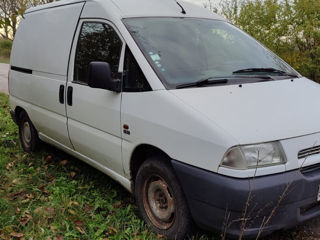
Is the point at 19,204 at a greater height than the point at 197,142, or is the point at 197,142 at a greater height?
the point at 197,142

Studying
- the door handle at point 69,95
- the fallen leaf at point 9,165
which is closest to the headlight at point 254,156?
the door handle at point 69,95

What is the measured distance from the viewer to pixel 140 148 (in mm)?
3379

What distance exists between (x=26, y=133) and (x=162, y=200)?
10.7ft

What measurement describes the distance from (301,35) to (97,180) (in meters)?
4.69

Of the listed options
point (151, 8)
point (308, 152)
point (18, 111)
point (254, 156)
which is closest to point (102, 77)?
point (151, 8)

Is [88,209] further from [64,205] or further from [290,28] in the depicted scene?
[290,28]

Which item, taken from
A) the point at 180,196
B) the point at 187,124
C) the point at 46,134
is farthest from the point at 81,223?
the point at 46,134

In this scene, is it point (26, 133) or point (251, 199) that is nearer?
point (251, 199)

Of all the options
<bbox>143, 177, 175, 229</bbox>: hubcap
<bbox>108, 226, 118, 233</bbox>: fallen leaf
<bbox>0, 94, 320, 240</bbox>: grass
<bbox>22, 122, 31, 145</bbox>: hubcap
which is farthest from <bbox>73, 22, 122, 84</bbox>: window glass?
<bbox>22, 122, 31, 145</bbox>: hubcap

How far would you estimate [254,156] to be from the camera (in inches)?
104

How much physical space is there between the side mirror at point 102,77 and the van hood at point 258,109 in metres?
0.67

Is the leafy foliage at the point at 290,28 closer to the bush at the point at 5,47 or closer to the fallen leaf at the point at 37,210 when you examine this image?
the fallen leaf at the point at 37,210

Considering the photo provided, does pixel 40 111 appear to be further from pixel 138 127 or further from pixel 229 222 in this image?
pixel 229 222

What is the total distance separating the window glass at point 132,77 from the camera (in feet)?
10.8
